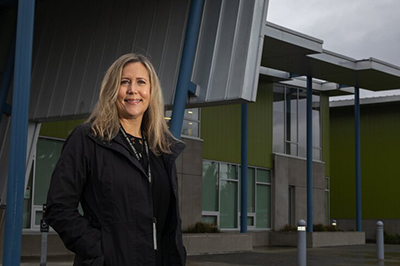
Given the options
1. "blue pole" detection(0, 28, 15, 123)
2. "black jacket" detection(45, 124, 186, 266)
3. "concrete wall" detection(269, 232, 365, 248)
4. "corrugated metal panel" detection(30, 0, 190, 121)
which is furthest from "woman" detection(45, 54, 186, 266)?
"concrete wall" detection(269, 232, 365, 248)

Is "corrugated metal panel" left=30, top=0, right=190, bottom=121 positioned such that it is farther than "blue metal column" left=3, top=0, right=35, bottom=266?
Yes

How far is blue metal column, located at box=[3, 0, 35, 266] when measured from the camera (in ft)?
22.7

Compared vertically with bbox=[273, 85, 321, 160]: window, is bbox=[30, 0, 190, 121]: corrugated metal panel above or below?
below

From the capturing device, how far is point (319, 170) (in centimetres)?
2761

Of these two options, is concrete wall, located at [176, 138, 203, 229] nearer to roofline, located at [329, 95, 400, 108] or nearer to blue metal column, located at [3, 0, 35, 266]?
blue metal column, located at [3, 0, 35, 266]

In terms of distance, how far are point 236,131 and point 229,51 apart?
13369mm

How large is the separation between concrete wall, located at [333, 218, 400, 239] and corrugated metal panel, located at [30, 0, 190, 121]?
913 inches

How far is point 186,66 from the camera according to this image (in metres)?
9.86

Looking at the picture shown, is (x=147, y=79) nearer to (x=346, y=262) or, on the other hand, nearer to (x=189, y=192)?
(x=346, y=262)

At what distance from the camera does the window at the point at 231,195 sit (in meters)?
21.8

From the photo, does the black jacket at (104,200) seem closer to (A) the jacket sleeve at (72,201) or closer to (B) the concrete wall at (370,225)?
(A) the jacket sleeve at (72,201)

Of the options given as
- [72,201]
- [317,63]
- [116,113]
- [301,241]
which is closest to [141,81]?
[116,113]

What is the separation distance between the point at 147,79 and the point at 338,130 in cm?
3240

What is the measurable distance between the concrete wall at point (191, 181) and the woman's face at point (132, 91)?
16950 millimetres
